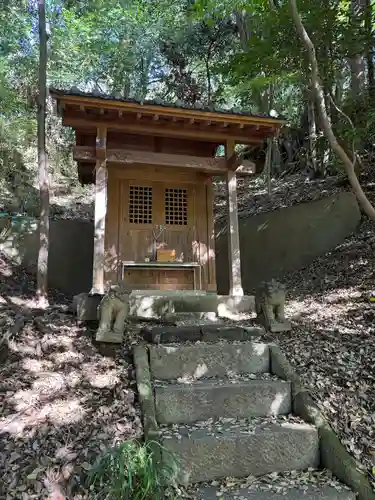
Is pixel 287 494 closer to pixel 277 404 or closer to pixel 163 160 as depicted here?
pixel 277 404

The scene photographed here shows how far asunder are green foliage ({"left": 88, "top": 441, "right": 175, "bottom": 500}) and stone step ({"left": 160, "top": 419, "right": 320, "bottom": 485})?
346 millimetres

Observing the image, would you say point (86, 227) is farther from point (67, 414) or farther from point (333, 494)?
point (333, 494)

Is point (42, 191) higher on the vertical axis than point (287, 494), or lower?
higher

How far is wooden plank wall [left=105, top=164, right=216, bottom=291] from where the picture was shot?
307 inches

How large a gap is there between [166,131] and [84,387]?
490 cm

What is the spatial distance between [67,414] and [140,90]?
56.3 feet

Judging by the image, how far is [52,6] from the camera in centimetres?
1440

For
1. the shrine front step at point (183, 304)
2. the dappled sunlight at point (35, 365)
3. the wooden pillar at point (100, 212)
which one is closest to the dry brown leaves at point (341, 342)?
the shrine front step at point (183, 304)

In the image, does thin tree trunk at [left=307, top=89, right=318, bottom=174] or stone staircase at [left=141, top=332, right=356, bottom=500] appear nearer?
stone staircase at [left=141, top=332, right=356, bottom=500]

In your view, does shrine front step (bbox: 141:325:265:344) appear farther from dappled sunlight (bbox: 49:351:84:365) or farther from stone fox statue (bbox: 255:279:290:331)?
dappled sunlight (bbox: 49:351:84:365)

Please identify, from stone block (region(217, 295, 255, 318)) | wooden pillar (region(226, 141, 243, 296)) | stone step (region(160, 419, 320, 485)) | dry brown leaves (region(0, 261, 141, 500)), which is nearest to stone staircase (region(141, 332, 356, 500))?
stone step (region(160, 419, 320, 485))

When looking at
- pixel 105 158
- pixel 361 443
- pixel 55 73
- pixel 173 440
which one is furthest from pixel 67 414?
pixel 55 73

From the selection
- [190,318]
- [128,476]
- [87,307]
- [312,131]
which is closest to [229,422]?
[128,476]

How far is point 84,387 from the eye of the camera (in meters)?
3.64
